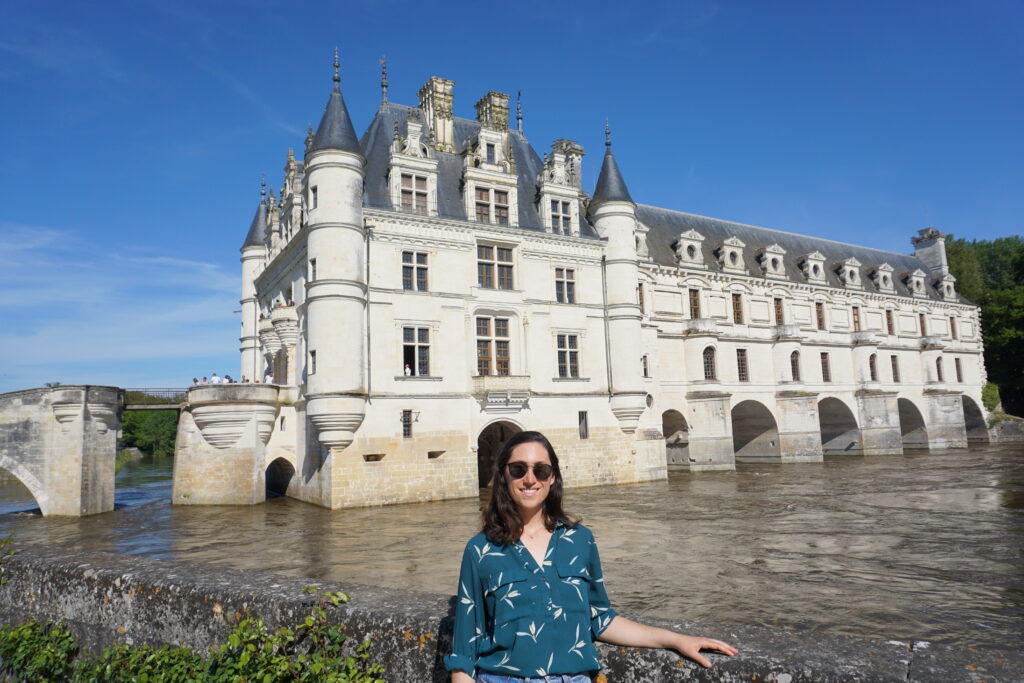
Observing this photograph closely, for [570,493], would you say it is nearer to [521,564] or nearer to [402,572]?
[402,572]

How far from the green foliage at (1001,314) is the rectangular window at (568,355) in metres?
37.9

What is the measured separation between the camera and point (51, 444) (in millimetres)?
21422

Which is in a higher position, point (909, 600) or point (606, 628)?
point (606, 628)

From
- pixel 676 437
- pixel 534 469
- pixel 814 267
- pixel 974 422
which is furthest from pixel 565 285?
pixel 974 422

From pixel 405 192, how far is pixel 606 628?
22826mm

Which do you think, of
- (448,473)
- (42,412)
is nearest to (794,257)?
(448,473)

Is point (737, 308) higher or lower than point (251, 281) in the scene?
lower

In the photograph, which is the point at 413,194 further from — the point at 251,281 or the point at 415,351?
the point at 251,281

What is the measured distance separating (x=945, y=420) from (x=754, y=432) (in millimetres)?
15884

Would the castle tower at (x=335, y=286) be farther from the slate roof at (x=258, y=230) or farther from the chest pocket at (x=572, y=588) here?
the chest pocket at (x=572, y=588)

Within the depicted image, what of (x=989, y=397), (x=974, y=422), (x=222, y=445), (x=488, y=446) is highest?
(x=989, y=397)

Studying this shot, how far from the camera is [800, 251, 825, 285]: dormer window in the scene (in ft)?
132

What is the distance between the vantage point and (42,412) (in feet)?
70.3

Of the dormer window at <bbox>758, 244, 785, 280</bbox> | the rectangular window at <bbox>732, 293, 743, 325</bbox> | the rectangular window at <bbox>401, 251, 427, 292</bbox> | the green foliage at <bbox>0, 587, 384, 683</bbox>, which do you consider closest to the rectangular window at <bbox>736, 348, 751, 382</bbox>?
the rectangular window at <bbox>732, 293, 743, 325</bbox>
